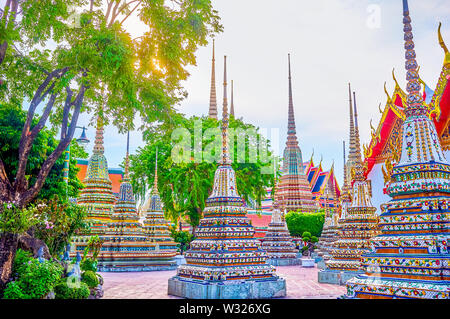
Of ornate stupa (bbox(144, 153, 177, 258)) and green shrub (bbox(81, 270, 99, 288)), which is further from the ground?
ornate stupa (bbox(144, 153, 177, 258))

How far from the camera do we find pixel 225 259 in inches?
374

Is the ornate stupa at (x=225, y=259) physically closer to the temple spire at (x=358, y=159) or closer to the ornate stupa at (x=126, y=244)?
the temple spire at (x=358, y=159)

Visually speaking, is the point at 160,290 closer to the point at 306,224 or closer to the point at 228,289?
the point at 228,289

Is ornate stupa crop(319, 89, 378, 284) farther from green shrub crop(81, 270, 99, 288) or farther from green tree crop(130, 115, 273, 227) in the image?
green tree crop(130, 115, 273, 227)

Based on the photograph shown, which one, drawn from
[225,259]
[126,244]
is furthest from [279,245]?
[225,259]

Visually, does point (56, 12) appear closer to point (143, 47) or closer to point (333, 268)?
point (143, 47)

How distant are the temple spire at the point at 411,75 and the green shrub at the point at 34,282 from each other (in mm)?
7627

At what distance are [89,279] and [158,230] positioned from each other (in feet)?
42.2

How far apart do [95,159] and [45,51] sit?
45.6ft

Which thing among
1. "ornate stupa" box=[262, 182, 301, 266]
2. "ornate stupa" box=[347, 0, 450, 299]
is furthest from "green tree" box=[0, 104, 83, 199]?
"ornate stupa" box=[262, 182, 301, 266]

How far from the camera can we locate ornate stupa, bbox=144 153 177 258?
21.3m

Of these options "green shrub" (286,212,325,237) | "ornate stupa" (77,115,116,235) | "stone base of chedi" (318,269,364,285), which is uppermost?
"ornate stupa" (77,115,116,235)

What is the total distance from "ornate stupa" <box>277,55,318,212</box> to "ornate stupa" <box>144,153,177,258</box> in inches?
837

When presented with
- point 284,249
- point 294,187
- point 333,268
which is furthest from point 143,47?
point 294,187
